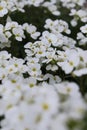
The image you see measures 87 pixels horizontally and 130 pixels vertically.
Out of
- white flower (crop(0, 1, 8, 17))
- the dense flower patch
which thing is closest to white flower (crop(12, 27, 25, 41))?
the dense flower patch

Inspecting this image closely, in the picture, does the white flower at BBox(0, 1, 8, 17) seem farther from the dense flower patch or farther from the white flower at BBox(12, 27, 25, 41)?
the white flower at BBox(12, 27, 25, 41)

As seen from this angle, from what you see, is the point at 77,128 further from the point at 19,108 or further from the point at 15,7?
the point at 15,7

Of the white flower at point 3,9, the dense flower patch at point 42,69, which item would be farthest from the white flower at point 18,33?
the white flower at point 3,9

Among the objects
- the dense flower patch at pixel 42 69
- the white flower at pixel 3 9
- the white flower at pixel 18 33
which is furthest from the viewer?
the white flower at pixel 3 9

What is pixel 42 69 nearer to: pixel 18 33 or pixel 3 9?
pixel 18 33

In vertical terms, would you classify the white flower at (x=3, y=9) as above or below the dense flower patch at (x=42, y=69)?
above

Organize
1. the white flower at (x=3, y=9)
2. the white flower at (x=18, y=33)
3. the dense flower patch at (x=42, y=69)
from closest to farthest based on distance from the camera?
1. the dense flower patch at (x=42, y=69)
2. the white flower at (x=18, y=33)
3. the white flower at (x=3, y=9)

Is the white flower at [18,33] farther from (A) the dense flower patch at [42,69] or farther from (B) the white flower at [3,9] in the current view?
(B) the white flower at [3,9]

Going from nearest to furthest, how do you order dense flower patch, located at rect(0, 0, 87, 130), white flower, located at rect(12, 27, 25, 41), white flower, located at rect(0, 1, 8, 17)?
1. dense flower patch, located at rect(0, 0, 87, 130)
2. white flower, located at rect(12, 27, 25, 41)
3. white flower, located at rect(0, 1, 8, 17)

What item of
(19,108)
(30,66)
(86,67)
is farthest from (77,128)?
(30,66)

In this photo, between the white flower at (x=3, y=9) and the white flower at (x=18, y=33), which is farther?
the white flower at (x=3, y=9)
